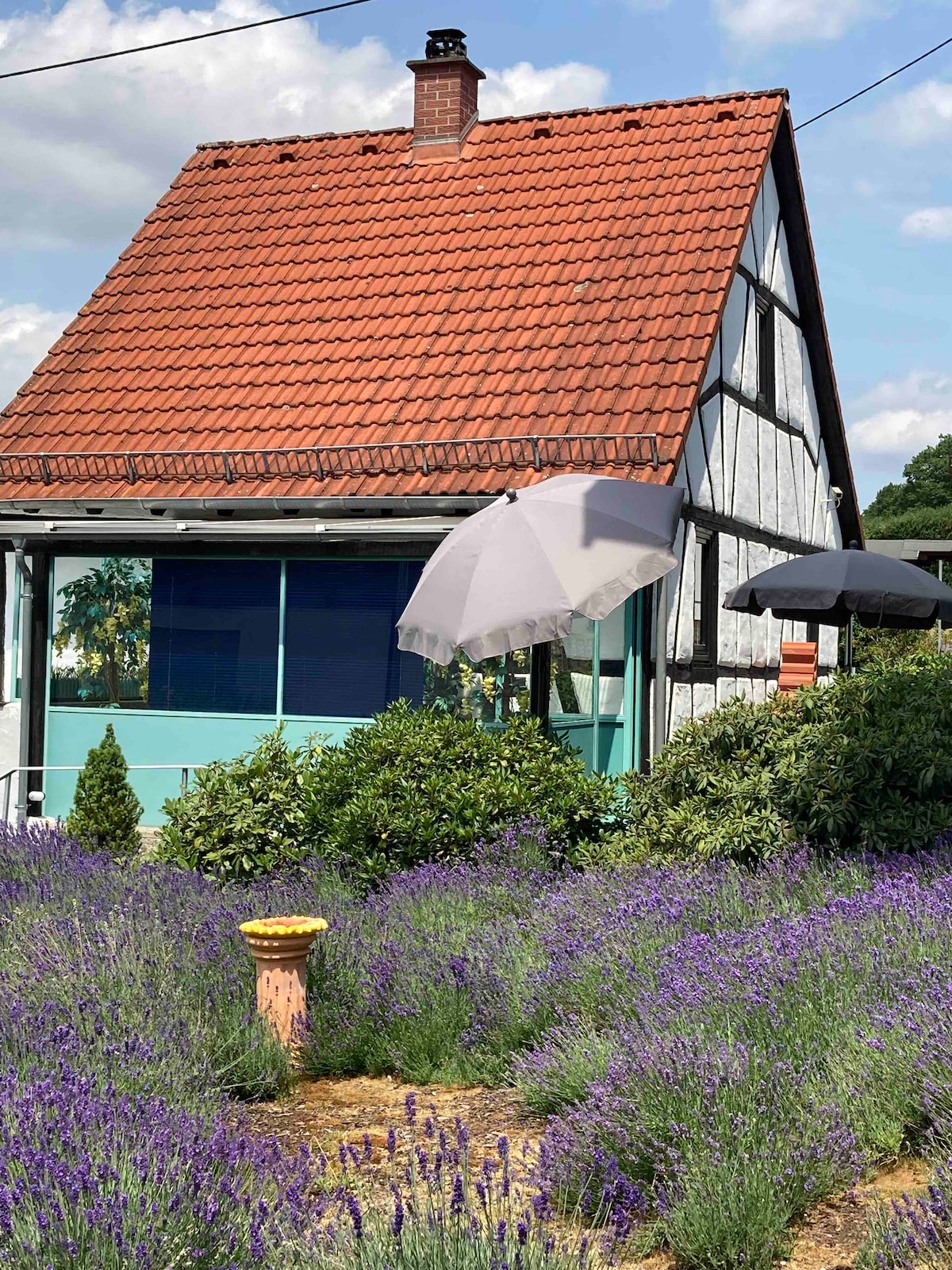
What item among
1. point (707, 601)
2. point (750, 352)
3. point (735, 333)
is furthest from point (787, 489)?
point (707, 601)

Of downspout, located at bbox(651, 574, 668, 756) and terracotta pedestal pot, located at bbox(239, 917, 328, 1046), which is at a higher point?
downspout, located at bbox(651, 574, 668, 756)

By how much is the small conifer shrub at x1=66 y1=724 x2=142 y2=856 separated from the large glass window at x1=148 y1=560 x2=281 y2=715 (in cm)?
279

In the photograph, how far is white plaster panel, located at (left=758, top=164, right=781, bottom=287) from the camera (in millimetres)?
14898

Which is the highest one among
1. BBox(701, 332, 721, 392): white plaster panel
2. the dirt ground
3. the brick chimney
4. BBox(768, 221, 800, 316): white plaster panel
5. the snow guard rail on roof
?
the brick chimney

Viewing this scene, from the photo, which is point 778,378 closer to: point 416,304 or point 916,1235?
point 416,304

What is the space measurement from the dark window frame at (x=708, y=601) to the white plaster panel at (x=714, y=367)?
53.8 inches

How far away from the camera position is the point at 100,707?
13055 mm

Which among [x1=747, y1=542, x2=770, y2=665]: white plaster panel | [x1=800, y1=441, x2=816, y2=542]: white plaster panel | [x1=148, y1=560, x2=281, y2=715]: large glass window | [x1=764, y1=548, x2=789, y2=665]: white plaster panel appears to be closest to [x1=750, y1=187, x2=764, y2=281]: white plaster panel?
[x1=800, y1=441, x2=816, y2=542]: white plaster panel

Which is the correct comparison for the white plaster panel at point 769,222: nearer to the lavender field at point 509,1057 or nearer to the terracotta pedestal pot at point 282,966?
the lavender field at point 509,1057

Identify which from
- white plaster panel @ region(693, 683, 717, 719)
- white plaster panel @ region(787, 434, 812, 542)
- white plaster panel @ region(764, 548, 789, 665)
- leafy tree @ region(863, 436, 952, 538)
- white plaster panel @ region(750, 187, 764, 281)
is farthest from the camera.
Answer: leafy tree @ region(863, 436, 952, 538)

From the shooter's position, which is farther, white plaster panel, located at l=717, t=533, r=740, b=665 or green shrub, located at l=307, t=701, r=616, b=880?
white plaster panel, located at l=717, t=533, r=740, b=665

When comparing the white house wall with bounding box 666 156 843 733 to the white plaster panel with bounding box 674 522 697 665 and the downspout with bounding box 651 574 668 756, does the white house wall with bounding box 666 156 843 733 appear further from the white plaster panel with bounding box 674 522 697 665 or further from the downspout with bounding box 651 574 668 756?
the downspout with bounding box 651 574 668 756

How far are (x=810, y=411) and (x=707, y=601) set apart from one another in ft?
15.6

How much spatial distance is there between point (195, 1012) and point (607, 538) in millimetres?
4360
